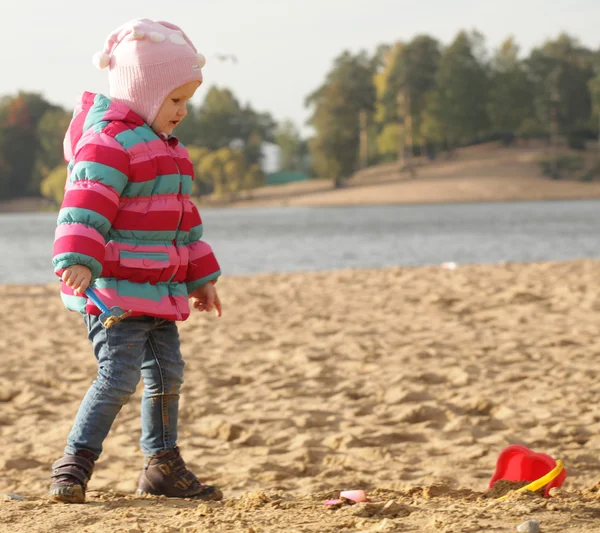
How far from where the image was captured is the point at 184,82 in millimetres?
3322

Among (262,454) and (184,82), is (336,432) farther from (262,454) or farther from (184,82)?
(184,82)

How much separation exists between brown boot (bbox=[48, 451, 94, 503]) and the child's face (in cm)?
117

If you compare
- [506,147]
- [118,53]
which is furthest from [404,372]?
[506,147]

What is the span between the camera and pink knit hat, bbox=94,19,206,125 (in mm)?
3258

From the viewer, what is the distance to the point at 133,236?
3.21 metres

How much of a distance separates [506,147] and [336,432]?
231 feet

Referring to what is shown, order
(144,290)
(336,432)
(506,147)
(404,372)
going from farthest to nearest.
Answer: (506,147) < (404,372) < (336,432) < (144,290)

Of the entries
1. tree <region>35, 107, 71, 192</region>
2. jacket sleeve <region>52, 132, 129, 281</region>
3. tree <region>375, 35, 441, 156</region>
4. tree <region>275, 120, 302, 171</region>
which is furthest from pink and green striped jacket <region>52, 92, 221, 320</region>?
tree <region>275, 120, 302, 171</region>

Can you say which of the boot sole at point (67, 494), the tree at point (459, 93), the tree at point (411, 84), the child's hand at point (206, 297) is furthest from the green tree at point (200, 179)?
the boot sole at point (67, 494)

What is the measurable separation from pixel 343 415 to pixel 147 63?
8.62 ft

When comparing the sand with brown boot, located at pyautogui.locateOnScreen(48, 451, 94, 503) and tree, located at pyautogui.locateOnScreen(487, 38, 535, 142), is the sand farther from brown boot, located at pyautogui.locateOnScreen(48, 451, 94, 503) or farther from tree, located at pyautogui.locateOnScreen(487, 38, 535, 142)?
tree, located at pyautogui.locateOnScreen(487, 38, 535, 142)

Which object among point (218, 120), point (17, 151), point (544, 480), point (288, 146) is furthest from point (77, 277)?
point (288, 146)

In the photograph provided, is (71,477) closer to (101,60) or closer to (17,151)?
(101,60)

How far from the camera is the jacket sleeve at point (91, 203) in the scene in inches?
119
